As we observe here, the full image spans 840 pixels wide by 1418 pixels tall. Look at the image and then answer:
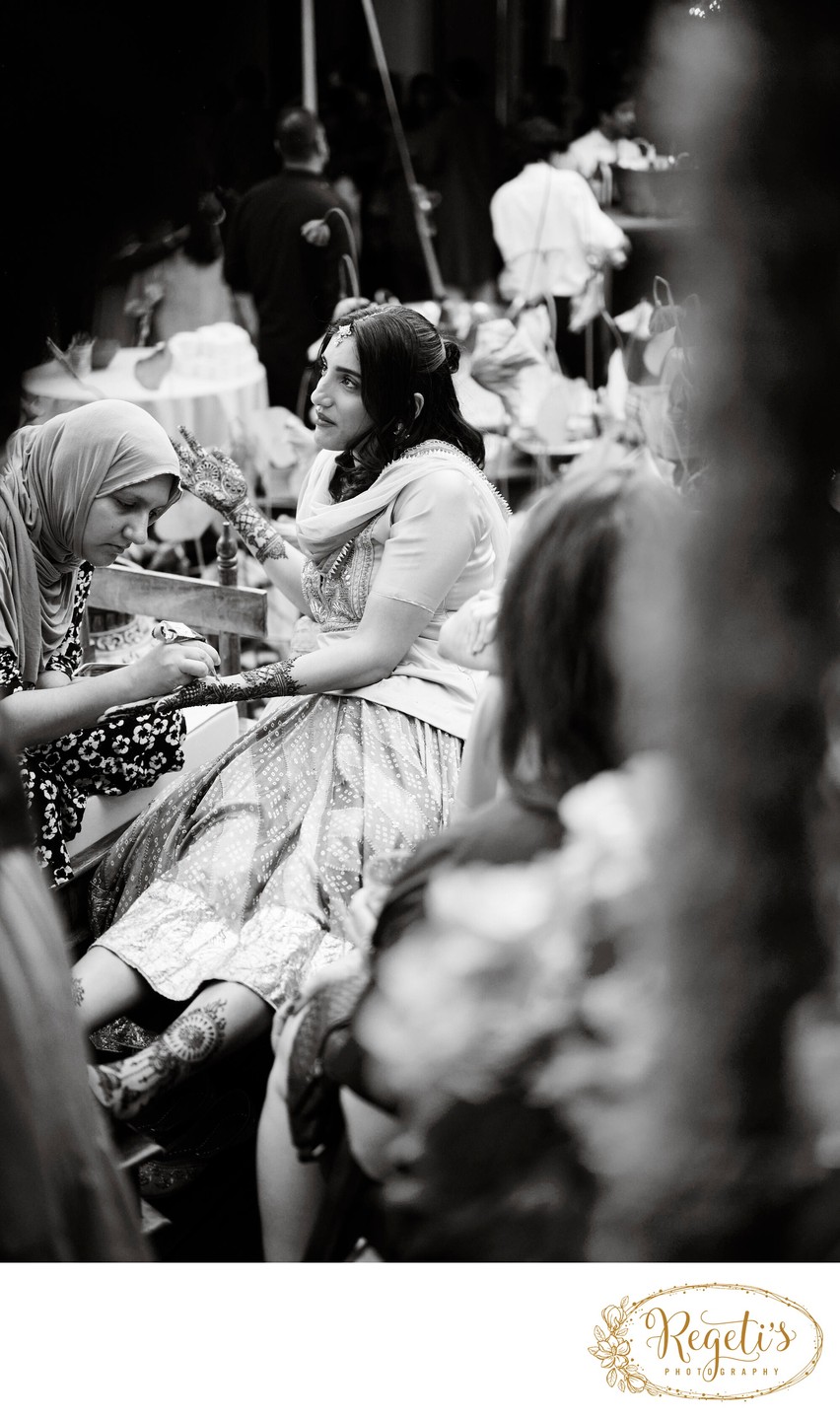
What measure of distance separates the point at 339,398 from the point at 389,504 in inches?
5.4

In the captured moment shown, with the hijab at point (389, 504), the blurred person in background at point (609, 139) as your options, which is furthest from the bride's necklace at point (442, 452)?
the blurred person in background at point (609, 139)

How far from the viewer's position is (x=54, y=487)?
1349 mm

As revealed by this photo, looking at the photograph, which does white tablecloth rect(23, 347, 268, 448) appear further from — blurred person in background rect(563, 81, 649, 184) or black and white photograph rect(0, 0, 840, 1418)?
blurred person in background rect(563, 81, 649, 184)

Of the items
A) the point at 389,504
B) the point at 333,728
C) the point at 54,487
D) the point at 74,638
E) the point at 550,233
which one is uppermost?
the point at 550,233

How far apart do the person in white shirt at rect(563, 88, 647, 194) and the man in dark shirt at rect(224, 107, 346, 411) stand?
24cm

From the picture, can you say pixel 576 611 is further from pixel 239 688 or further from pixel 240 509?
pixel 240 509

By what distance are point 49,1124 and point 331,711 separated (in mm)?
642

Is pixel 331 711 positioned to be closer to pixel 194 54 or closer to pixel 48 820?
pixel 48 820

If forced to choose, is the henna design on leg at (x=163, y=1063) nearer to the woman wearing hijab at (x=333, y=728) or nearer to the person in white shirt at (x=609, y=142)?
the woman wearing hijab at (x=333, y=728)

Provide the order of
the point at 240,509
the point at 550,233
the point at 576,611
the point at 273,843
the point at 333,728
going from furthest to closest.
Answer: the point at 240,509, the point at 333,728, the point at 273,843, the point at 550,233, the point at 576,611

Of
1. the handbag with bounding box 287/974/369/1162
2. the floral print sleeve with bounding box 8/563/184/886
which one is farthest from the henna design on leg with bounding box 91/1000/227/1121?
the floral print sleeve with bounding box 8/563/184/886

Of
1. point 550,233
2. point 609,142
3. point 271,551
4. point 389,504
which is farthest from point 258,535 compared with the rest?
point 609,142

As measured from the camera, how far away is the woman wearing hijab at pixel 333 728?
1.32m
